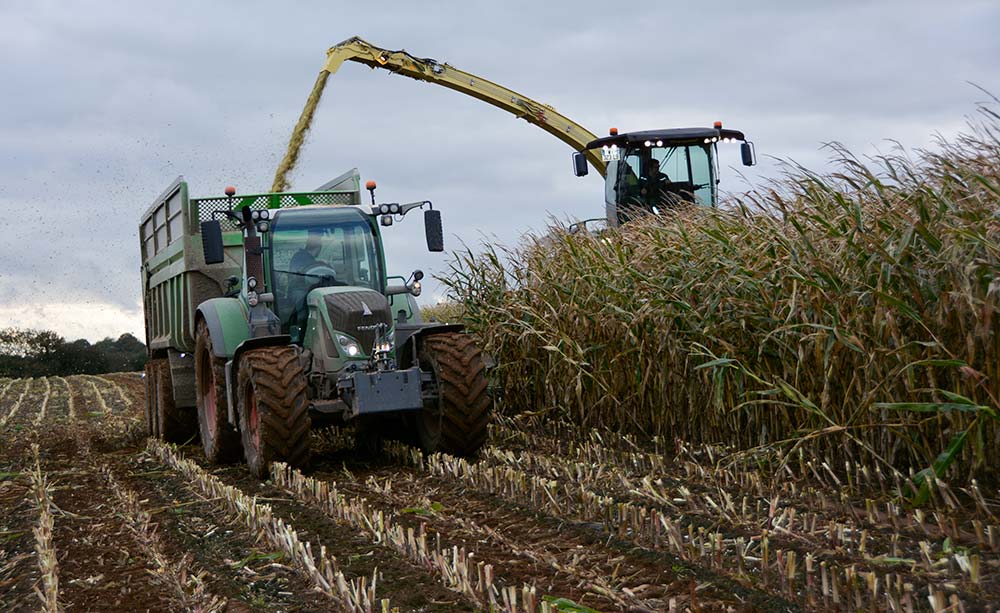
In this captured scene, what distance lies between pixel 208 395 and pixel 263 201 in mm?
1775

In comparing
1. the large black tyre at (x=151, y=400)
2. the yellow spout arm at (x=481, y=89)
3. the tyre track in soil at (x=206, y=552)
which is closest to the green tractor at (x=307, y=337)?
the tyre track in soil at (x=206, y=552)

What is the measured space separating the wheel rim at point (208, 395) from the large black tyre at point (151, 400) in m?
2.30

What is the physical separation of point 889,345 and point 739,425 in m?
1.57

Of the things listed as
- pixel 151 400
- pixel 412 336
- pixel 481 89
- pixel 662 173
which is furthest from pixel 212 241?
pixel 481 89

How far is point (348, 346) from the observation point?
7.45 meters

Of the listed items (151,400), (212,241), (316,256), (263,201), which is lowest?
(151,400)

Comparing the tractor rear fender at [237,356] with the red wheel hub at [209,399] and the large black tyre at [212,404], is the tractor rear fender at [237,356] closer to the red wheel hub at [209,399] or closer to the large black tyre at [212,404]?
the large black tyre at [212,404]

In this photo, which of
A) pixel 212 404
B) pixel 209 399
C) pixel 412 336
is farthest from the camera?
pixel 209 399

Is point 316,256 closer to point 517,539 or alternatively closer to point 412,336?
point 412,336

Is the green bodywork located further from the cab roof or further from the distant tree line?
the distant tree line

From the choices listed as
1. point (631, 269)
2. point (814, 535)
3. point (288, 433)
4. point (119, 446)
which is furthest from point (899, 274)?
point (119, 446)

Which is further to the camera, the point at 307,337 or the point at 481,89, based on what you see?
the point at 481,89

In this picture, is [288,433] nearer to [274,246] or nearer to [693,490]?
[274,246]

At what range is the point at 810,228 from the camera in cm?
607
